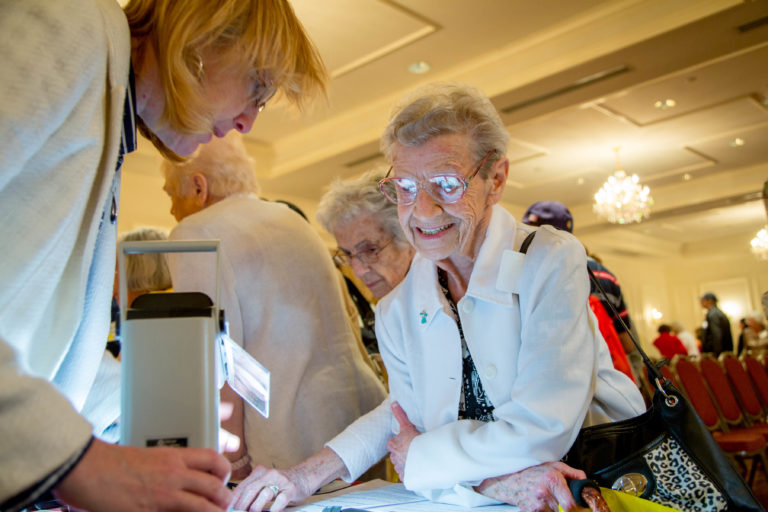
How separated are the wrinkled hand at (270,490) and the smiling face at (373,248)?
1028mm

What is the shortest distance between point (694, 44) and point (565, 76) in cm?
112

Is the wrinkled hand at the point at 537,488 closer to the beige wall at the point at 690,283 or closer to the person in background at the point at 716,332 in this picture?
the person in background at the point at 716,332

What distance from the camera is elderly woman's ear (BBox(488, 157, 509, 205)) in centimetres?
154

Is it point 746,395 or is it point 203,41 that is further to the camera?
point 746,395

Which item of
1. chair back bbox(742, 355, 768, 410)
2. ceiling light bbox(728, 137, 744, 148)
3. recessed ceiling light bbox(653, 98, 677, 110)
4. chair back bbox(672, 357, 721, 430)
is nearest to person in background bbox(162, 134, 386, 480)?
chair back bbox(672, 357, 721, 430)

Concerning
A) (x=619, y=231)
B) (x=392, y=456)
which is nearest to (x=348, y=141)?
(x=392, y=456)

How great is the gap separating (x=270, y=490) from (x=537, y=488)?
528 millimetres

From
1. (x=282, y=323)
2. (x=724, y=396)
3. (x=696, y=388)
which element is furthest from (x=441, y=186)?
(x=724, y=396)

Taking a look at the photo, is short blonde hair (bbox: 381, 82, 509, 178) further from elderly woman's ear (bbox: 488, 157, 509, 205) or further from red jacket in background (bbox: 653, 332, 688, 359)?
red jacket in background (bbox: 653, 332, 688, 359)

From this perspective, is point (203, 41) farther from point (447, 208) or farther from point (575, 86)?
point (575, 86)

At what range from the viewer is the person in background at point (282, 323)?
5.34ft

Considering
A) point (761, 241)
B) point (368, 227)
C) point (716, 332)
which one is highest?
point (761, 241)

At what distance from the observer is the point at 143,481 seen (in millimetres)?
599

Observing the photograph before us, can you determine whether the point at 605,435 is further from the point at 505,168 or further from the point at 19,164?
the point at 19,164
